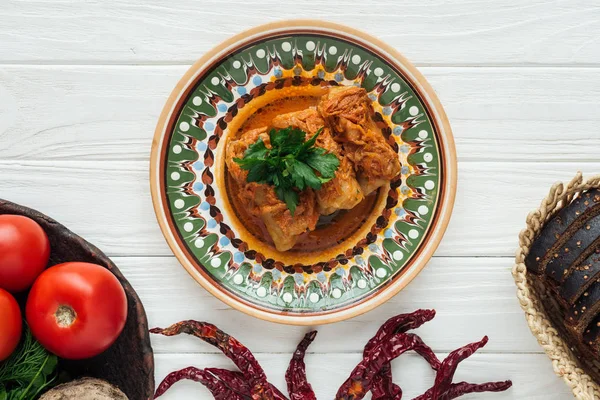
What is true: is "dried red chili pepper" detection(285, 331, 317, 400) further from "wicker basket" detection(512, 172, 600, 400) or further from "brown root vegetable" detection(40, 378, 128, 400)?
"wicker basket" detection(512, 172, 600, 400)

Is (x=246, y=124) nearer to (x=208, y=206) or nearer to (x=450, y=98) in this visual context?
(x=208, y=206)

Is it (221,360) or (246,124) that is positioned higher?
(246,124)

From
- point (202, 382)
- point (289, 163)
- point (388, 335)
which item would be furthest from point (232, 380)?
point (289, 163)

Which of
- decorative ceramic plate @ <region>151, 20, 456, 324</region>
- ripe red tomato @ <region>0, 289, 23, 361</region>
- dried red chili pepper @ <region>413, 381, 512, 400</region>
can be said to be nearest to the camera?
ripe red tomato @ <region>0, 289, 23, 361</region>

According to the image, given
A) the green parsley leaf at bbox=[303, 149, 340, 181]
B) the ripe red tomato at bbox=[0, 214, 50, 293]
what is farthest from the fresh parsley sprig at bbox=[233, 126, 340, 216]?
the ripe red tomato at bbox=[0, 214, 50, 293]

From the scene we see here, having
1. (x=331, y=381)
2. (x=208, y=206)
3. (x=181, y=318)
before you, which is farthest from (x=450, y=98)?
(x=181, y=318)
